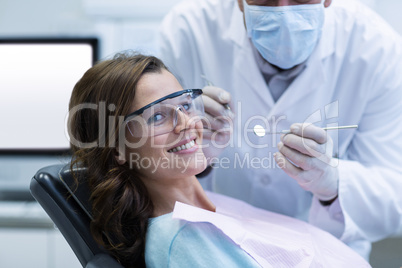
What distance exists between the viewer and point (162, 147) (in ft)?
3.97

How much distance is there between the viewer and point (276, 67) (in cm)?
163

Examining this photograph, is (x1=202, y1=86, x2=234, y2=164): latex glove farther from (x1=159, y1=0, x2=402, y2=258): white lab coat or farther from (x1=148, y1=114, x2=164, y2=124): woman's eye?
(x1=148, y1=114, x2=164, y2=124): woman's eye

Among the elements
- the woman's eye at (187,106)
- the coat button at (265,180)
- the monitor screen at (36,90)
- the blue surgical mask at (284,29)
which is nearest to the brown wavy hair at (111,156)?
the woman's eye at (187,106)

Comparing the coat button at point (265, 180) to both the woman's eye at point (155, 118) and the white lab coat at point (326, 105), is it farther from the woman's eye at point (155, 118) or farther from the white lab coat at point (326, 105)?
the woman's eye at point (155, 118)

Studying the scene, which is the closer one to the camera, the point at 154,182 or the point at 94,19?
the point at 154,182

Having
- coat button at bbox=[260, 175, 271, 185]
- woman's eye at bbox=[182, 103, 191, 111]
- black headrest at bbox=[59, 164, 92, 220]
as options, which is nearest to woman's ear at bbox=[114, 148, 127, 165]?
black headrest at bbox=[59, 164, 92, 220]

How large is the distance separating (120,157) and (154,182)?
0.46 ft

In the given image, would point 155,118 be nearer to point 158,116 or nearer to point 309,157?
point 158,116

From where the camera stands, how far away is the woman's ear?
1.27 meters

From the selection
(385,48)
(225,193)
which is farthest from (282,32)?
(225,193)

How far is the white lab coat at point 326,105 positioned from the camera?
1.54 meters

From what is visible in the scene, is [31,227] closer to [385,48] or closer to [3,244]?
[3,244]

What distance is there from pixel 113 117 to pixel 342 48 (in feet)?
3.32

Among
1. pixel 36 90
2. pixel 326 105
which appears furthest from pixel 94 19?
pixel 326 105
